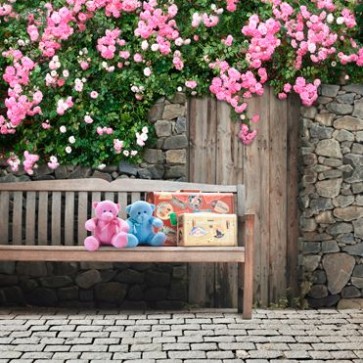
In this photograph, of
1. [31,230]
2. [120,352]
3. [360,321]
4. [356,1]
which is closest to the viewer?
[120,352]

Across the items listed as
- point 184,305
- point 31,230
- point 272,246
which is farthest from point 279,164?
point 31,230

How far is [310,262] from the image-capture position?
5938mm

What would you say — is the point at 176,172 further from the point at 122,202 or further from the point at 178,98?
the point at 178,98

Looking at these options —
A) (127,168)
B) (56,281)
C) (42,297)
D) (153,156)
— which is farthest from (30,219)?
(153,156)

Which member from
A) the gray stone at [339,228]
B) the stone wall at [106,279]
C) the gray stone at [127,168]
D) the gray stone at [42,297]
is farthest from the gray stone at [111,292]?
the gray stone at [339,228]

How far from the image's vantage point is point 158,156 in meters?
5.99

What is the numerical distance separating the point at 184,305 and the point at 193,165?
4.24 ft

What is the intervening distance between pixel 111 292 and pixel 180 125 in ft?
5.35

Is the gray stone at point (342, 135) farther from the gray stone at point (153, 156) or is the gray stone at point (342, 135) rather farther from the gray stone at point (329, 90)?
the gray stone at point (153, 156)

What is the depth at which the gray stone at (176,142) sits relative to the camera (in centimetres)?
595

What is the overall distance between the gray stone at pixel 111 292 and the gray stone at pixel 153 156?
1.15 m

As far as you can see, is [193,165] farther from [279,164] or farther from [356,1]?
[356,1]

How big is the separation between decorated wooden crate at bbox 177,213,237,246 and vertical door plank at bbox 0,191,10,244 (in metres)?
1.56

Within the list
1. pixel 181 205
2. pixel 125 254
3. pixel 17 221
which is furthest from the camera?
pixel 17 221
